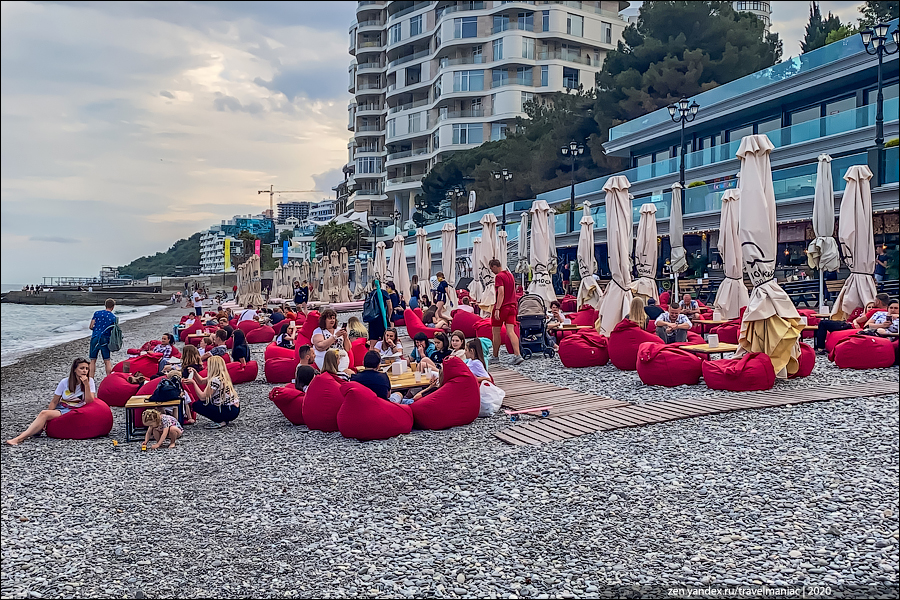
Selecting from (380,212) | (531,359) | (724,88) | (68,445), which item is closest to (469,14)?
(380,212)

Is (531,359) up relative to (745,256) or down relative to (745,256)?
down

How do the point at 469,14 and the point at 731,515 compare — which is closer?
the point at 731,515

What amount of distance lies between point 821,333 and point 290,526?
10.0 m

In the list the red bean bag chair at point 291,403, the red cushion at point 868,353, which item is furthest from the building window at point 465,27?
the red bean bag chair at point 291,403

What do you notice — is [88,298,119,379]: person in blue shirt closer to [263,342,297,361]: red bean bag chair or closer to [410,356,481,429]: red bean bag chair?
[263,342,297,361]: red bean bag chair

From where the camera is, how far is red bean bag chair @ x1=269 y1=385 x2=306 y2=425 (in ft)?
31.6

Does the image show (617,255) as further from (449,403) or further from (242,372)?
(242,372)

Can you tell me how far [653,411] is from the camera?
849cm

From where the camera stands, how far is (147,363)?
13312 millimetres

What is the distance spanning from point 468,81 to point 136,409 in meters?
64.4

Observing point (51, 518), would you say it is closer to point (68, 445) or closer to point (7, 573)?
point (7, 573)

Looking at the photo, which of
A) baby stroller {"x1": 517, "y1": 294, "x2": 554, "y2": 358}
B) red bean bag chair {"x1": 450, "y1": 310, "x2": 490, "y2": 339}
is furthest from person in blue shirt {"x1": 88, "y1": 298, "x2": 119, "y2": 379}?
baby stroller {"x1": 517, "y1": 294, "x2": 554, "y2": 358}

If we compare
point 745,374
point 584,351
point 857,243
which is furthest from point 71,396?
point 857,243

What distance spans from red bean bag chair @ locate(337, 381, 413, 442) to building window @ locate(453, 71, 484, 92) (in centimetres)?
6506
